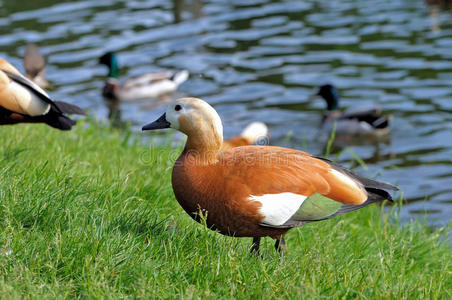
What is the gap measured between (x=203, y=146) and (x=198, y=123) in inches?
6.4

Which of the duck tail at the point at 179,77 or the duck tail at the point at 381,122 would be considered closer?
the duck tail at the point at 381,122

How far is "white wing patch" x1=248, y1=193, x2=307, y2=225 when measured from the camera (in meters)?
3.88

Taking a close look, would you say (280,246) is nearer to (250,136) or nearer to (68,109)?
(68,109)

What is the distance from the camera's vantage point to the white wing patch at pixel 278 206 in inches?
153

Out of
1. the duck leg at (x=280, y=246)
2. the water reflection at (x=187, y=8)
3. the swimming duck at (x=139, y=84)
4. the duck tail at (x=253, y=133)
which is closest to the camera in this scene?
the duck leg at (x=280, y=246)

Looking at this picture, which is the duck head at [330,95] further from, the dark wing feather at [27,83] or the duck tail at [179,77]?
the dark wing feather at [27,83]

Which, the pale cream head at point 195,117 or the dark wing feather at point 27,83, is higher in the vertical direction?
the pale cream head at point 195,117

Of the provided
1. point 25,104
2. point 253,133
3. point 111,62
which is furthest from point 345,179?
point 111,62

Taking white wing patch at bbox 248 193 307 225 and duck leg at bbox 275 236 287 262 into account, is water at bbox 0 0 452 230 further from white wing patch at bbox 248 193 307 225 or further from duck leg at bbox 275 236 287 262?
white wing patch at bbox 248 193 307 225

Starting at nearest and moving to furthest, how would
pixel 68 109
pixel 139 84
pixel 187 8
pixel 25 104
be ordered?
pixel 25 104 < pixel 68 109 < pixel 139 84 < pixel 187 8

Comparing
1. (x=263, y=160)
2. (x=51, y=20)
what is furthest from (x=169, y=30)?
(x=263, y=160)

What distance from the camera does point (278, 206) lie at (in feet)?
12.9

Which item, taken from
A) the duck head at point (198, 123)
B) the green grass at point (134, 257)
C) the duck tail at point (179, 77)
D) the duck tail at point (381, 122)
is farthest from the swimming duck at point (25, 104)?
the duck tail at point (179, 77)

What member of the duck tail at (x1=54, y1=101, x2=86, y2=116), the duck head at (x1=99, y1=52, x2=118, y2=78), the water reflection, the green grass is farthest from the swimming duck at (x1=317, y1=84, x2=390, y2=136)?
the water reflection
